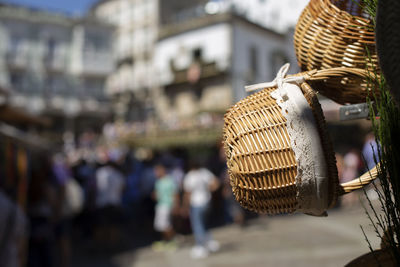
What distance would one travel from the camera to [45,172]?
18.0 feet

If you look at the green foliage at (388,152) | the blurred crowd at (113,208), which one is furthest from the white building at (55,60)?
the green foliage at (388,152)

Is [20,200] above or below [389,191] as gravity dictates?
below

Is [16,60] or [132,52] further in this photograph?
[132,52]

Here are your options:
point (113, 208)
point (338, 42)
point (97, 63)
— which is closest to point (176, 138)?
point (113, 208)

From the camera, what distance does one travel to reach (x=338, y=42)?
1152 millimetres

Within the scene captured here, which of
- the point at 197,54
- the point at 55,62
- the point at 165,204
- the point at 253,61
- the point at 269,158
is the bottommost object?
the point at 165,204

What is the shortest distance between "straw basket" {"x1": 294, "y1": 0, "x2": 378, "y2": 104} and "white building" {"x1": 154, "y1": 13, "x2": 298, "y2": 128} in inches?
964

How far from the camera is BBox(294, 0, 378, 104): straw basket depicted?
3.69 feet

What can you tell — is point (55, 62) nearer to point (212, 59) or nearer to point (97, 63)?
point (97, 63)

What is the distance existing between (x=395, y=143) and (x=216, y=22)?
2773cm

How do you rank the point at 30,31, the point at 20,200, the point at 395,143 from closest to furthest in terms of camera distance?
the point at 395,143, the point at 20,200, the point at 30,31

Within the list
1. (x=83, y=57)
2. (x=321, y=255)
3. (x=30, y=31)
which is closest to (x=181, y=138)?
(x=321, y=255)

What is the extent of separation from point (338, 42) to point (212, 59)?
89.9 feet

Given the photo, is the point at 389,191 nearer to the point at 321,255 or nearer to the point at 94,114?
the point at 321,255
